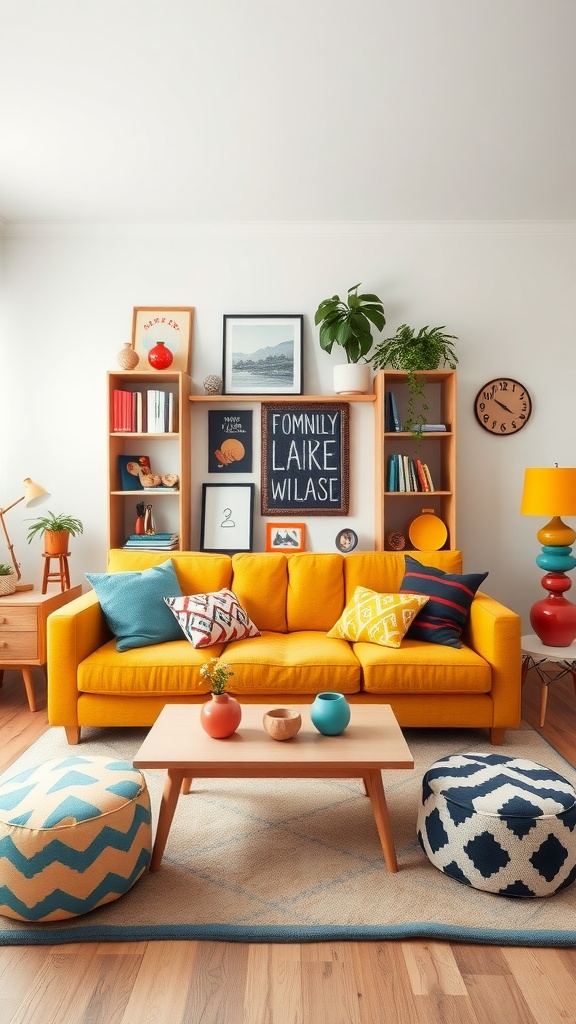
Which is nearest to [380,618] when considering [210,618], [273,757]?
[210,618]

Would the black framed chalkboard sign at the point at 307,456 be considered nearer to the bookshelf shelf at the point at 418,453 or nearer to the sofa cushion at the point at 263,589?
the bookshelf shelf at the point at 418,453

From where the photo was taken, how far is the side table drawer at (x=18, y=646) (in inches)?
147

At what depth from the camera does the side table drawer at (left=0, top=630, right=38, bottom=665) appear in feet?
12.3

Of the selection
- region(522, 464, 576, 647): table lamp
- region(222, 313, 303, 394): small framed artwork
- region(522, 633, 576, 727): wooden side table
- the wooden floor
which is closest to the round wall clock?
region(522, 464, 576, 647): table lamp

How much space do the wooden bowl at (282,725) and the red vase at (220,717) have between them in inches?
4.1

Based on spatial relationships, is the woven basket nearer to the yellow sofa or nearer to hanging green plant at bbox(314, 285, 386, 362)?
the yellow sofa

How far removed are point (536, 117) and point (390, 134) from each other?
25.4 inches

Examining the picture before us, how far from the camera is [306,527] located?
178 inches

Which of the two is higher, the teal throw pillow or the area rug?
the teal throw pillow

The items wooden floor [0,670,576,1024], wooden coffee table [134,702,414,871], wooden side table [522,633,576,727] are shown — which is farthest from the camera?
wooden side table [522,633,576,727]

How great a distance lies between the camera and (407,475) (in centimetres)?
424

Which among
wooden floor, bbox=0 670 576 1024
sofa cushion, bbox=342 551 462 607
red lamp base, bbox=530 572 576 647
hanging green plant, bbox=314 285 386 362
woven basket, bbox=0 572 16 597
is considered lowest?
wooden floor, bbox=0 670 576 1024

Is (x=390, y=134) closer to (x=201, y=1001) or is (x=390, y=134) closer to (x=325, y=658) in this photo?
(x=325, y=658)

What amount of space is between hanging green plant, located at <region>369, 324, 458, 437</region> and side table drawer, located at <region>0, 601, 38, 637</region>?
2.37 meters
